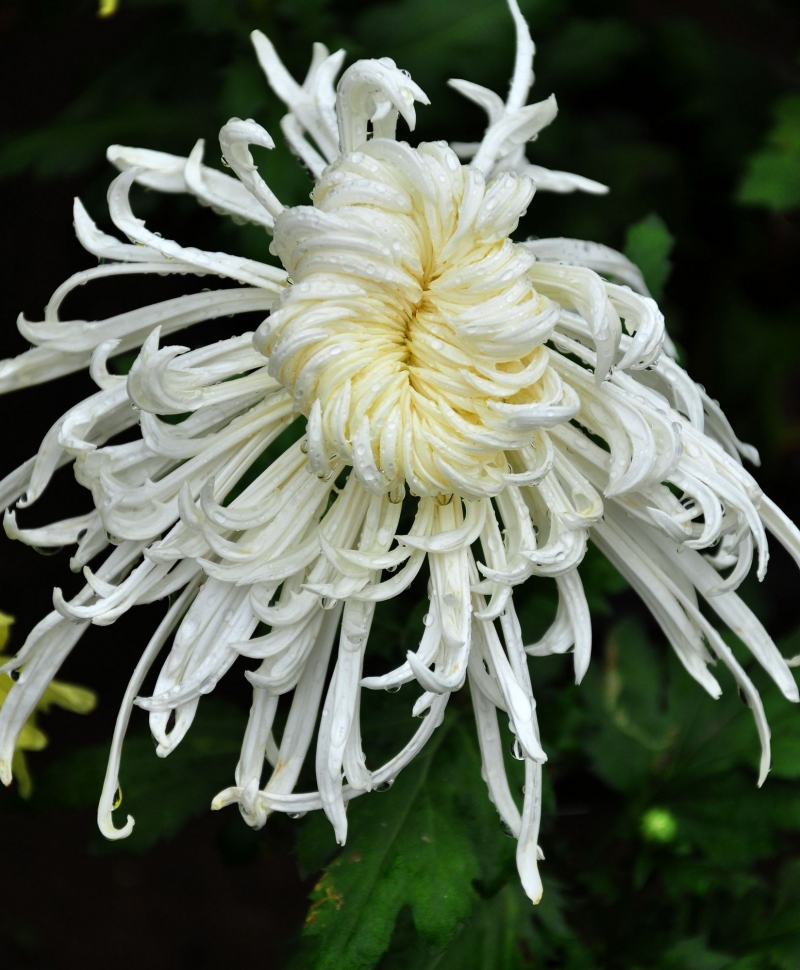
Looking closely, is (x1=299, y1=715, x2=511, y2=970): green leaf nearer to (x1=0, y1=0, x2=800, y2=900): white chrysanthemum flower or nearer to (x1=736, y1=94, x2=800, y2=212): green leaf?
(x1=0, y1=0, x2=800, y2=900): white chrysanthemum flower

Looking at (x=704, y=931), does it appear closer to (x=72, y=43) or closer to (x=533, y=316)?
(x=533, y=316)

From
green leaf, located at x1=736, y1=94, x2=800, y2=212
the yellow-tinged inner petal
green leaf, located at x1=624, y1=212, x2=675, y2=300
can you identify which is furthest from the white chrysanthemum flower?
green leaf, located at x1=736, y1=94, x2=800, y2=212

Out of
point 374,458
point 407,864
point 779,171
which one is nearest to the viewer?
point 374,458

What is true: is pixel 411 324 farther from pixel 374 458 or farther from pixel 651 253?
pixel 651 253

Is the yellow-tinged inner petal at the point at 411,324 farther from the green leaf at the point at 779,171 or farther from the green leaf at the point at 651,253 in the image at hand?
the green leaf at the point at 779,171

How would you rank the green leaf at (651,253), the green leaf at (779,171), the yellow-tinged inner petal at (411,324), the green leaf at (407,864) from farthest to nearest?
the green leaf at (779,171), the green leaf at (651,253), the green leaf at (407,864), the yellow-tinged inner petal at (411,324)

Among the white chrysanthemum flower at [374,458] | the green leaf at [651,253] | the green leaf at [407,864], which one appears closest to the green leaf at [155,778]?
the green leaf at [407,864]

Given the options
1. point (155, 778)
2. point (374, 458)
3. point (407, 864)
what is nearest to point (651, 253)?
point (374, 458)
